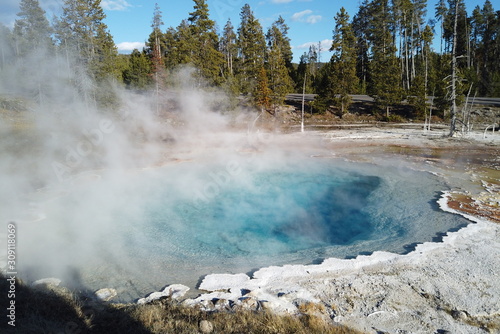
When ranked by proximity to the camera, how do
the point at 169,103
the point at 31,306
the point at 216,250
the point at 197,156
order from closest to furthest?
1. the point at 31,306
2. the point at 216,250
3. the point at 197,156
4. the point at 169,103

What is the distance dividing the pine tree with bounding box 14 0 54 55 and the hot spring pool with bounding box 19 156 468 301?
4960 mm

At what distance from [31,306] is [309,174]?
791cm

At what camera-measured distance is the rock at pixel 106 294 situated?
3857 millimetres

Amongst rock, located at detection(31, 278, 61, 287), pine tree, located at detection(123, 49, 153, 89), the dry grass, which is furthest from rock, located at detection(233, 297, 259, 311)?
pine tree, located at detection(123, 49, 153, 89)

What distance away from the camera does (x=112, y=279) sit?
432cm

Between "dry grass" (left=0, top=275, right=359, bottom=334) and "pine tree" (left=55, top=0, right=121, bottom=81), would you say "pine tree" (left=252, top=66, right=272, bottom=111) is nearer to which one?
"pine tree" (left=55, top=0, right=121, bottom=81)

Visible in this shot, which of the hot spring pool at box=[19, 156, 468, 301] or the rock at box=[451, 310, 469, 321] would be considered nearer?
the rock at box=[451, 310, 469, 321]

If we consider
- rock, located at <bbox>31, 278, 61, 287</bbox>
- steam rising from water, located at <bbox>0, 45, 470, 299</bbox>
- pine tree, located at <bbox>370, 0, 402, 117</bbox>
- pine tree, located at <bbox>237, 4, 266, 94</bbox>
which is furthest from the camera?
pine tree, located at <bbox>370, 0, 402, 117</bbox>

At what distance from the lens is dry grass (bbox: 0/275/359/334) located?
9.96ft

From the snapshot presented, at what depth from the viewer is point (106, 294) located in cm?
393

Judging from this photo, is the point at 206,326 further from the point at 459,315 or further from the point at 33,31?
the point at 33,31

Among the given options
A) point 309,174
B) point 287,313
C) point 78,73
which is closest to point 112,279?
point 287,313

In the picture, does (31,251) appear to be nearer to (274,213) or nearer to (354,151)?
(274,213)

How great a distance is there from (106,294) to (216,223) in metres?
2.80
